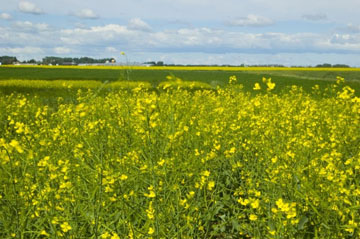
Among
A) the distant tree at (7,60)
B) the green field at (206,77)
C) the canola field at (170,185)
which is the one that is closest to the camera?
the canola field at (170,185)

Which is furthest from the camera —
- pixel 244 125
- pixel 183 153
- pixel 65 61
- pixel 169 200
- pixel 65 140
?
pixel 65 61

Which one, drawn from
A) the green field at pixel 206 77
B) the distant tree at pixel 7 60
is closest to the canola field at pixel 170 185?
the green field at pixel 206 77

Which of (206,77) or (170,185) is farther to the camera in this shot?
(206,77)

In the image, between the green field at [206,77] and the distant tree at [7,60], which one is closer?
the green field at [206,77]

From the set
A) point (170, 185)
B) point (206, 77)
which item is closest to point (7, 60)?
point (206, 77)

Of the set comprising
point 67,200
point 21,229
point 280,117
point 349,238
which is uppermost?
point 280,117

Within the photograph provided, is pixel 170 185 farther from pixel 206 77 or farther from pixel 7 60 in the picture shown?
pixel 7 60

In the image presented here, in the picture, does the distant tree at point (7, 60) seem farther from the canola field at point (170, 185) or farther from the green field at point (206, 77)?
the canola field at point (170, 185)

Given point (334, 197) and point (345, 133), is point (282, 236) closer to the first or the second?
point (334, 197)

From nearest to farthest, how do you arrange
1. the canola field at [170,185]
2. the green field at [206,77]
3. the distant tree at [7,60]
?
the canola field at [170,185] → the green field at [206,77] → the distant tree at [7,60]

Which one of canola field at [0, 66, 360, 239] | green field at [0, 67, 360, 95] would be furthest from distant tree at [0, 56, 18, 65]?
canola field at [0, 66, 360, 239]

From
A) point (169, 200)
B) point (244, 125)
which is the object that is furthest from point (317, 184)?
point (244, 125)

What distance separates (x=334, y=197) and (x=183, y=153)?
1849 millimetres

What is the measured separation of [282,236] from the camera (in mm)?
2844
